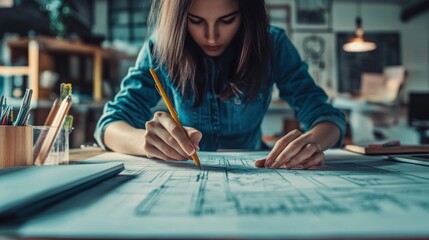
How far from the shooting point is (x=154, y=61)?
0.86 m

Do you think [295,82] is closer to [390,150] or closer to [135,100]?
[390,150]

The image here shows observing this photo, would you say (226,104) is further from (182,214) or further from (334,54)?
(334,54)

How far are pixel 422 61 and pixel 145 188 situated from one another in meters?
5.28

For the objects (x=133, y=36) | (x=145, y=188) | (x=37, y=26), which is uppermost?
(x=133, y=36)

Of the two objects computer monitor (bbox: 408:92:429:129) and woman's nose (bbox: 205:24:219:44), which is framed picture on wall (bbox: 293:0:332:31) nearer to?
computer monitor (bbox: 408:92:429:129)

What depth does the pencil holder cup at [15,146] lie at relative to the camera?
526mm

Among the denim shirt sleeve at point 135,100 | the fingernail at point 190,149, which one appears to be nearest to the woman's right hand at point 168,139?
the fingernail at point 190,149

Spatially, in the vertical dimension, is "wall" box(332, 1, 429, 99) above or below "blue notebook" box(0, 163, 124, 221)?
above

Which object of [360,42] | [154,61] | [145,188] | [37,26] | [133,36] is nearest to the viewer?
[145,188]

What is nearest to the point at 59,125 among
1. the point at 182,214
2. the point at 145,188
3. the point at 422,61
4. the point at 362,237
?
the point at 145,188

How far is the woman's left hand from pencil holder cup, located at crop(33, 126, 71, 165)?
31 cm

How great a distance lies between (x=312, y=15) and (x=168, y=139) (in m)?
4.53

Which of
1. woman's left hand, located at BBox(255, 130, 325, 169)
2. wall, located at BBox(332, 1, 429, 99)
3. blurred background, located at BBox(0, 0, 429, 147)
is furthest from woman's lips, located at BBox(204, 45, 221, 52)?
wall, located at BBox(332, 1, 429, 99)

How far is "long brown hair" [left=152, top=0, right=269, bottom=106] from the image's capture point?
2.40ft
